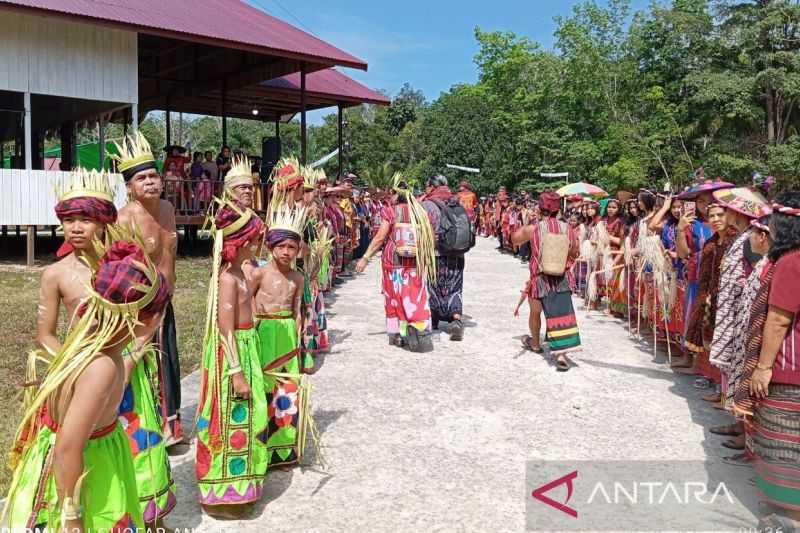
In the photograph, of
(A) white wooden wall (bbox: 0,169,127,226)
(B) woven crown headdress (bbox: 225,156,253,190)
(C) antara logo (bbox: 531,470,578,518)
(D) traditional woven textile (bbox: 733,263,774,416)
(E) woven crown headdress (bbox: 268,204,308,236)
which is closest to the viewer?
(D) traditional woven textile (bbox: 733,263,774,416)

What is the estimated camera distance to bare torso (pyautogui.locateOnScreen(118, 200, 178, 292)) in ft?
12.8

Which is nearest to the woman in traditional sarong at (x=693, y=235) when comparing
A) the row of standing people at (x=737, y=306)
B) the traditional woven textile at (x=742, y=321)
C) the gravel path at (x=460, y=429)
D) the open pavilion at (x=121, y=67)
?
the row of standing people at (x=737, y=306)

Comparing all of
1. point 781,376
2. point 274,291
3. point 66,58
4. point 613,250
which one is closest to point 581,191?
point 613,250

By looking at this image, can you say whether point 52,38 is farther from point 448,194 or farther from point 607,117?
point 607,117

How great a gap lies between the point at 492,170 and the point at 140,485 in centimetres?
3808

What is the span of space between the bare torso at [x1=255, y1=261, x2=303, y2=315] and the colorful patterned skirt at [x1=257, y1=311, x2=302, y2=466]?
0.18 feet

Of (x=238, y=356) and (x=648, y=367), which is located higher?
(x=238, y=356)

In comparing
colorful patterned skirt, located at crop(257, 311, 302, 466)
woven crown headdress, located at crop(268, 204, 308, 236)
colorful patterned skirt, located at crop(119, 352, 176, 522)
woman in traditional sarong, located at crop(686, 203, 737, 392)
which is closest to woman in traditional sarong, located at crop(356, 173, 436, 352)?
woman in traditional sarong, located at crop(686, 203, 737, 392)

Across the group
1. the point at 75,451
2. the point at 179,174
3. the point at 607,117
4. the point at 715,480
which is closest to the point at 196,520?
the point at 75,451

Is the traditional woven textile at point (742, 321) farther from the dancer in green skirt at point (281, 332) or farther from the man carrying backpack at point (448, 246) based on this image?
the man carrying backpack at point (448, 246)

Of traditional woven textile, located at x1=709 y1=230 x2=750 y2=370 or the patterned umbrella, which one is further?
the patterned umbrella

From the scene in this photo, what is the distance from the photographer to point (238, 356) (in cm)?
346

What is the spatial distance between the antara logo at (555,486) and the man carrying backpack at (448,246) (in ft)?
12.2

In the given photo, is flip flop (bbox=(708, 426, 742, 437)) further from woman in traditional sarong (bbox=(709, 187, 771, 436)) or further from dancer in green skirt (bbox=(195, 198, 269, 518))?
dancer in green skirt (bbox=(195, 198, 269, 518))
